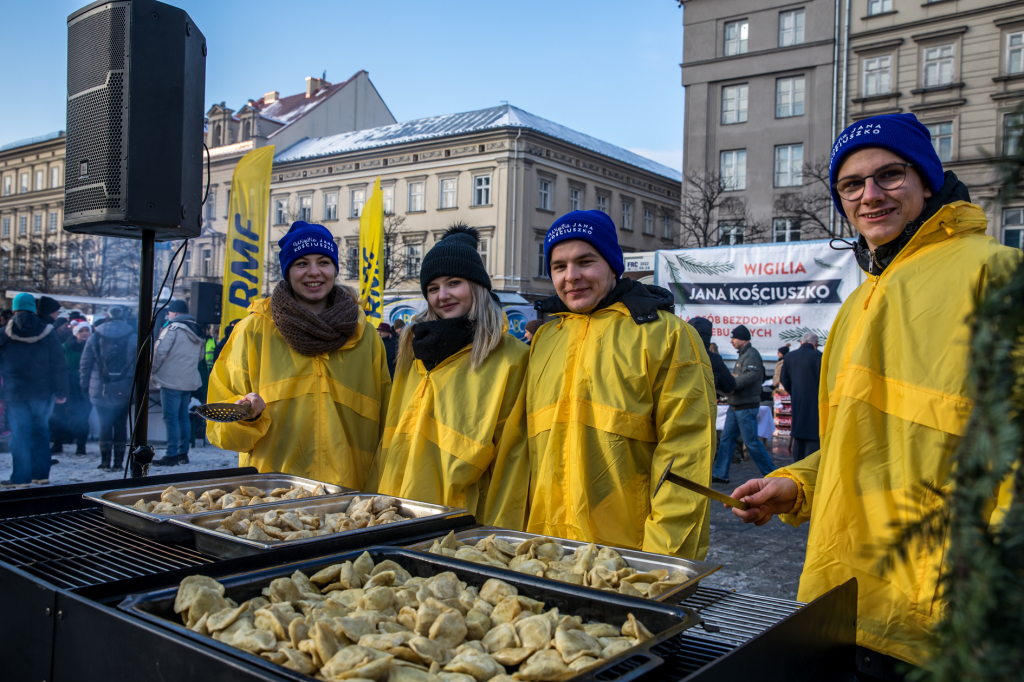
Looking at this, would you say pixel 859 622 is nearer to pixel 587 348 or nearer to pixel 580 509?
pixel 580 509

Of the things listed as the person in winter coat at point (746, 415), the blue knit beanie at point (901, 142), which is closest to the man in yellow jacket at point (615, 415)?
the blue knit beanie at point (901, 142)

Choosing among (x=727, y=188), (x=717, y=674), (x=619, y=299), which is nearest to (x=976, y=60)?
(x=727, y=188)

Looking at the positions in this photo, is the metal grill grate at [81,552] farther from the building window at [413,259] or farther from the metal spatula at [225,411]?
the building window at [413,259]

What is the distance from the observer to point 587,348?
8.27 feet

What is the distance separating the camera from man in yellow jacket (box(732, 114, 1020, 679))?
1.51 m

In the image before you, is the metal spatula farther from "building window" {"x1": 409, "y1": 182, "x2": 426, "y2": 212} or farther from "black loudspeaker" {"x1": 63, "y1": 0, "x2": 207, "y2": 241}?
"building window" {"x1": 409, "y1": 182, "x2": 426, "y2": 212}

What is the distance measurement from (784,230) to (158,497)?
89.5 feet

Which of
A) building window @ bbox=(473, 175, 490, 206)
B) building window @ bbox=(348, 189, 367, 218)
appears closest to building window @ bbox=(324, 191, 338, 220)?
building window @ bbox=(348, 189, 367, 218)

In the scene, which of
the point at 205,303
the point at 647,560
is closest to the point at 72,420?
the point at 205,303

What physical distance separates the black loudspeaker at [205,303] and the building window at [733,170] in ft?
66.3

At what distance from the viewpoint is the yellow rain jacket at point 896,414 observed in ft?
4.93

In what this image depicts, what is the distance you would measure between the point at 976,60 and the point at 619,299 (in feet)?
85.5

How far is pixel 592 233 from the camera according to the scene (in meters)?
2.56

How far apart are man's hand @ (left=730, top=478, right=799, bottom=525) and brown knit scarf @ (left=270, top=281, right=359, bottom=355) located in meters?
1.88
